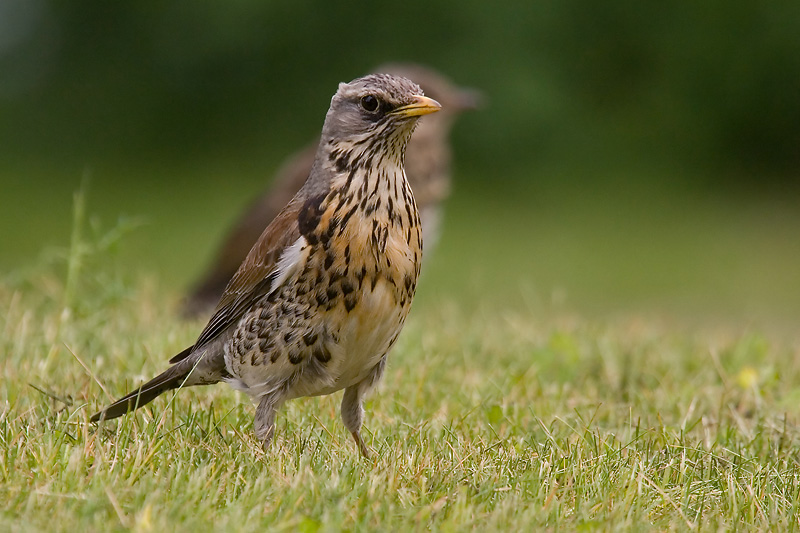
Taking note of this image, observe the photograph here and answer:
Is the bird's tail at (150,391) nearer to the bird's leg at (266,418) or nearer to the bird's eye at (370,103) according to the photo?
the bird's leg at (266,418)

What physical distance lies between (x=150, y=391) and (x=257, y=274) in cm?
54

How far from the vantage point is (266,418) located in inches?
155

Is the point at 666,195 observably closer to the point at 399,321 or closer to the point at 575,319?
the point at 575,319

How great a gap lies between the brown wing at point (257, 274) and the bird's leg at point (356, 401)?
45 cm

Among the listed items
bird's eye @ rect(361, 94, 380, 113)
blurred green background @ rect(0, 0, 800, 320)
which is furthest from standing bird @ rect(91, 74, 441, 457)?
blurred green background @ rect(0, 0, 800, 320)

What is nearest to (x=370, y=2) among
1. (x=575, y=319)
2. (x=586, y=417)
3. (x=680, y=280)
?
(x=680, y=280)

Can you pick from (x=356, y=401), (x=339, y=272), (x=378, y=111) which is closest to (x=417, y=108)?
(x=378, y=111)

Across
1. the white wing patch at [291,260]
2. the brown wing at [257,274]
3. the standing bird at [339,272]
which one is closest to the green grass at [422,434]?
the standing bird at [339,272]

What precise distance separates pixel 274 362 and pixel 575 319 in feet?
10.4

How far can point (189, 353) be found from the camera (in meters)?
4.23

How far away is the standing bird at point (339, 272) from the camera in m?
3.74

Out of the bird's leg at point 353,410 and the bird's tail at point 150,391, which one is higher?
the bird's tail at point 150,391

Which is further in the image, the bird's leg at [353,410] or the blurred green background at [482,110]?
the blurred green background at [482,110]

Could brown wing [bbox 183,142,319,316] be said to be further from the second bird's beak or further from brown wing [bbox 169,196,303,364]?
the second bird's beak
